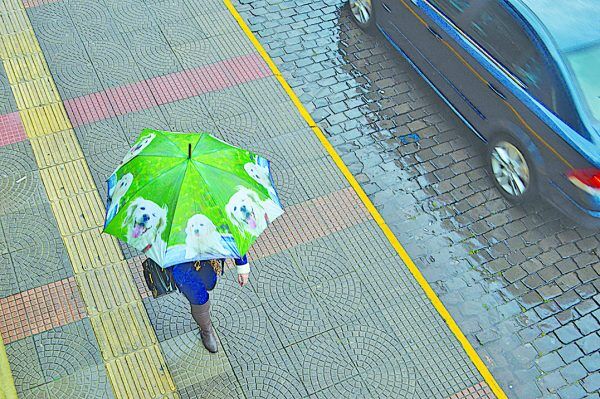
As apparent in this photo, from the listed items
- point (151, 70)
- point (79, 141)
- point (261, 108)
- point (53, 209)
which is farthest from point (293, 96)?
point (53, 209)

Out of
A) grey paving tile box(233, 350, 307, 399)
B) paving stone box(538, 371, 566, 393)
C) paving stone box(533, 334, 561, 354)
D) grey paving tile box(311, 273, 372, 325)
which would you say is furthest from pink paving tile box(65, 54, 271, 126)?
paving stone box(538, 371, 566, 393)

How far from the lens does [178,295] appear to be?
693 cm

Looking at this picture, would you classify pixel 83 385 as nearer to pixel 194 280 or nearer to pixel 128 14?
pixel 194 280

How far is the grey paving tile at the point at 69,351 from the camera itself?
251 inches

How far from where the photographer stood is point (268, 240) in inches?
292

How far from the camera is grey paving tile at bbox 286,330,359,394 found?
6348 millimetres

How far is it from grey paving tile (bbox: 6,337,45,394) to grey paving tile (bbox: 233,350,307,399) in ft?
5.61

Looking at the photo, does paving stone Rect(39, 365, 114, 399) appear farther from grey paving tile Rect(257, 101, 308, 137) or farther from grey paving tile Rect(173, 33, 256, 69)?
grey paving tile Rect(173, 33, 256, 69)

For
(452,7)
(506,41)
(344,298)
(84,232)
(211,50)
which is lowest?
(84,232)

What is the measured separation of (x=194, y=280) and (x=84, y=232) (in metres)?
2.20

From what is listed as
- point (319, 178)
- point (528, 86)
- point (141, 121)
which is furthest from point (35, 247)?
point (528, 86)

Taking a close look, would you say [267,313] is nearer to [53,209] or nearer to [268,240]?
[268,240]

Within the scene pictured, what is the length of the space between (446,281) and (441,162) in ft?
5.26

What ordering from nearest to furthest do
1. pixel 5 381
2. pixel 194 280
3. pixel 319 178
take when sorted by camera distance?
pixel 194 280 → pixel 5 381 → pixel 319 178
